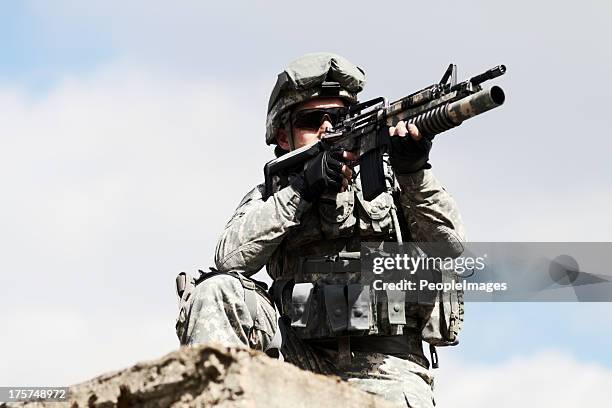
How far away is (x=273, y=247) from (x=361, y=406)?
10.2ft

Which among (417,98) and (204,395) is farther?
(417,98)

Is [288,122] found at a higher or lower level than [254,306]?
higher

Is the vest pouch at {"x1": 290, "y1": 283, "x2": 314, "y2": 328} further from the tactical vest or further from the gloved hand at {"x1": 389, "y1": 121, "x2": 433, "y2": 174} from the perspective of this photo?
the gloved hand at {"x1": 389, "y1": 121, "x2": 433, "y2": 174}

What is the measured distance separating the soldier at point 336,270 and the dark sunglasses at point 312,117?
467 mm

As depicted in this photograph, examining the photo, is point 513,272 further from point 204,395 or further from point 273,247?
point 204,395

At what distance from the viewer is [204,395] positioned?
4.98 metres

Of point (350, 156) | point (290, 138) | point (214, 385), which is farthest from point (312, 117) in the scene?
point (214, 385)

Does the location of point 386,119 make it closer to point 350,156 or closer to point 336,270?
point 350,156

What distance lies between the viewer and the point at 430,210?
8297 millimetres

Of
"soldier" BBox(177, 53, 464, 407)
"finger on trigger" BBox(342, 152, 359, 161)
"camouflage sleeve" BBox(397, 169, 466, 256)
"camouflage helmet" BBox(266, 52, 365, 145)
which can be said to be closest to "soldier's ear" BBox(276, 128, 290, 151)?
"camouflage helmet" BBox(266, 52, 365, 145)

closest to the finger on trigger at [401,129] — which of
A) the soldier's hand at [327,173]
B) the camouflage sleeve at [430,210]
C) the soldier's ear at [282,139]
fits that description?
the camouflage sleeve at [430,210]

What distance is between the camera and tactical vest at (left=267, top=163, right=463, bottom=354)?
327 inches

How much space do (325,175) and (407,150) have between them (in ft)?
2.00

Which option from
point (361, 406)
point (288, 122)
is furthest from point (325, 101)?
point (361, 406)
